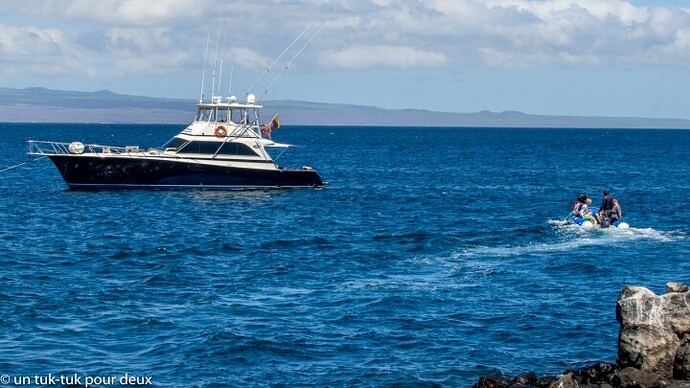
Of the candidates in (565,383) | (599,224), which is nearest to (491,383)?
(565,383)

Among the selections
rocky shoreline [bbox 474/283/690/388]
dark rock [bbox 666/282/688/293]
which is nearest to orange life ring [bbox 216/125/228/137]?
rocky shoreline [bbox 474/283/690/388]

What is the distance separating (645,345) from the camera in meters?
21.5

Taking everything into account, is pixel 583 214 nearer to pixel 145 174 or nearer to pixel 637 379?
pixel 145 174

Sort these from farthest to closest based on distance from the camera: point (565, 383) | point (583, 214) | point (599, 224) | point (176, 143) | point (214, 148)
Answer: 1. point (176, 143)
2. point (214, 148)
3. point (583, 214)
4. point (599, 224)
5. point (565, 383)

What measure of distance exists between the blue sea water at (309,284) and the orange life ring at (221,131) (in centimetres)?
330

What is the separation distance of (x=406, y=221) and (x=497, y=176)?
37.6m

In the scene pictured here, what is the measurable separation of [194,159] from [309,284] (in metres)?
28.5

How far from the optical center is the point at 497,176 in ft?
289

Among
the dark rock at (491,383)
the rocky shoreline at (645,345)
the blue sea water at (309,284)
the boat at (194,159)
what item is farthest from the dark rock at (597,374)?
A: the boat at (194,159)

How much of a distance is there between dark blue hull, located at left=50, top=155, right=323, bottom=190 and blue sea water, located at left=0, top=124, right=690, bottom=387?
0.76 meters

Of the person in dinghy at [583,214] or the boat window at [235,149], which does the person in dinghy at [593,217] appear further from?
the boat window at [235,149]

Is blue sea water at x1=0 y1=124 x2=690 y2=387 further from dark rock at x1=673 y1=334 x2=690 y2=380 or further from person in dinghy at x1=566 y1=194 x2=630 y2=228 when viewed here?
dark rock at x1=673 y1=334 x2=690 y2=380

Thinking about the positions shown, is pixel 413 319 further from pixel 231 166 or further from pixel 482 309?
pixel 231 166

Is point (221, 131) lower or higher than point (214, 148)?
higher
